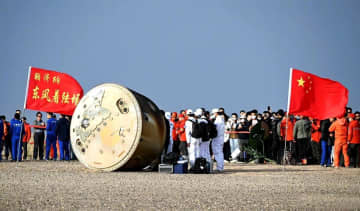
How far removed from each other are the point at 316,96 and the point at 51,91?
10.2 m

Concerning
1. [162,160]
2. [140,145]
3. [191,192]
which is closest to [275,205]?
[191,192]

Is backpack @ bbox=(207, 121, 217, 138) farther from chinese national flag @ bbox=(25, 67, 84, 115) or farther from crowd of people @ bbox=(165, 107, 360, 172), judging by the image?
chinese national flag @ bbox=(25, 67, 84, 115)

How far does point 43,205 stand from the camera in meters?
9.71

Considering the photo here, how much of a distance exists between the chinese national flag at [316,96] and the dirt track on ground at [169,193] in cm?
474

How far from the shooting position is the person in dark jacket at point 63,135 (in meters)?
28.1

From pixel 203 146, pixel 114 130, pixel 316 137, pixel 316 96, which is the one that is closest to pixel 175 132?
pixel 316 137

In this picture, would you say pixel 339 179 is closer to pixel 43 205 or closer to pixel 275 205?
pixel 275 205

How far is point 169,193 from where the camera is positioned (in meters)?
12.1

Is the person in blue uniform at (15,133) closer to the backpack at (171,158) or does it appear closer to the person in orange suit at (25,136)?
the person in orange suit at (25,136)

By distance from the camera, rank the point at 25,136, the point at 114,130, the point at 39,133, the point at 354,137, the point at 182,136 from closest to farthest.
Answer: the point at 114,130
the point at 354,137
the point at 182,136
the point at 25,136
the point at 39,133

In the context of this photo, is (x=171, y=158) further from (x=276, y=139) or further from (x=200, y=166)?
(x=276, y=139)

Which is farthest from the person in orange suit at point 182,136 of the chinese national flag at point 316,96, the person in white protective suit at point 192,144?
the chinese national flag at point 316,96

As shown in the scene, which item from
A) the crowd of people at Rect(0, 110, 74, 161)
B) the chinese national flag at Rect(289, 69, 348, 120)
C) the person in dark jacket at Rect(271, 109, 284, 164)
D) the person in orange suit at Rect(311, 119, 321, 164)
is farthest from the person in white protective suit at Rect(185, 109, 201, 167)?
the crowd of people at Rect(0, 110, 74, 161)

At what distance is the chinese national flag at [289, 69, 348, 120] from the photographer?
20.8 metres
